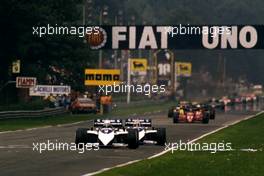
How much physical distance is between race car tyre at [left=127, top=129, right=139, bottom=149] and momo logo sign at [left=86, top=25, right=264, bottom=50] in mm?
28429

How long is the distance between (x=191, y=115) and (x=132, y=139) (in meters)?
24.2

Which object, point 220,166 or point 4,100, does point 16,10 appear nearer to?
point 4,100

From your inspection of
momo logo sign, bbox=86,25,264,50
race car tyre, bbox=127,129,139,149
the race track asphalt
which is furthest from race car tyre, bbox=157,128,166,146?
momo logo sign, bbox=86,25,264,50

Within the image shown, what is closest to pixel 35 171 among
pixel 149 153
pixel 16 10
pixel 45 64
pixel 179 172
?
pixel 179 172

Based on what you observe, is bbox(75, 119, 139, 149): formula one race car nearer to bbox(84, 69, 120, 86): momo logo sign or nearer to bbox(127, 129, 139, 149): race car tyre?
bbox(127, 129, 139, 149): race car tyre

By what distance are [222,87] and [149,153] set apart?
155m

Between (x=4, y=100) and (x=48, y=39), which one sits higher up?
(x=48, y=39)

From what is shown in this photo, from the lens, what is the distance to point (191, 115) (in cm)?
4981

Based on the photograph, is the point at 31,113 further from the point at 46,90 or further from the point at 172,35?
the point at 172,35

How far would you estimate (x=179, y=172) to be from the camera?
18219 mm
